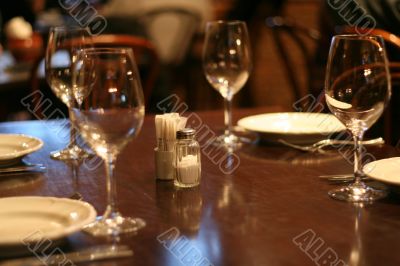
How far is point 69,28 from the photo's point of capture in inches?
54.2

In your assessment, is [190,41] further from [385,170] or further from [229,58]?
[385,170]

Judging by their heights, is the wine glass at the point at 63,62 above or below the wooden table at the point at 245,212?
above

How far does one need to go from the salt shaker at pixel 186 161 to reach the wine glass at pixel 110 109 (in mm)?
187

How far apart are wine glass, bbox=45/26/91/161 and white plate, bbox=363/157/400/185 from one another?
519 millimetres

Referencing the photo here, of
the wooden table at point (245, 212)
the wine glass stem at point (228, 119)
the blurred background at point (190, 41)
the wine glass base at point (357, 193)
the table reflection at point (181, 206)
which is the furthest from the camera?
the blurred background at point (190, 41)

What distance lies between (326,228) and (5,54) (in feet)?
9.08

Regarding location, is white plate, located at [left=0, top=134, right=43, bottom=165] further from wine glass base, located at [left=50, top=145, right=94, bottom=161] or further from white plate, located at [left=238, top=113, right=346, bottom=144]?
white plate, located at [left=238, top=113, right=346, bottom=144]

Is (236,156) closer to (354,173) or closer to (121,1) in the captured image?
(354,173)

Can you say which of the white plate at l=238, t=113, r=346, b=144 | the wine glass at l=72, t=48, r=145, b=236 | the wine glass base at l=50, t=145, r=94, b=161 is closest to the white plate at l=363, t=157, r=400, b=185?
the white plate at l=238, t=113, r=346, b=144

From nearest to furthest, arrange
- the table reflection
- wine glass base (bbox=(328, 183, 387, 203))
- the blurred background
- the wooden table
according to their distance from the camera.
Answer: the wooden table
the table reflection
wine glass base (bbox=(328, 183, 387, 203))
the blurred background

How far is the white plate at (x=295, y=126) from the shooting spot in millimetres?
1372

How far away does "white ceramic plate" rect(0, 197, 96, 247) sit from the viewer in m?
0.84

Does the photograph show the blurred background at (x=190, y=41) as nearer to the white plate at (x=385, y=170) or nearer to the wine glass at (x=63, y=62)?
the wine glass at (x=63, y=62)

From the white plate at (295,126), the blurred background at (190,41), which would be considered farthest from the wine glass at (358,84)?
the blurred background at (190,41)
